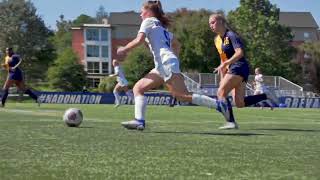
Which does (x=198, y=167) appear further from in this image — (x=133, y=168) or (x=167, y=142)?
(x=167, y=142)

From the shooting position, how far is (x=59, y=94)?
44.0m

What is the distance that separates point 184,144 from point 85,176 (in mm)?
2788

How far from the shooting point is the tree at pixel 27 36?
85.3 meters

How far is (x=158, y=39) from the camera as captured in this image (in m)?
9.99

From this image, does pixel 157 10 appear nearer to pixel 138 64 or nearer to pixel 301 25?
pixel 138 64

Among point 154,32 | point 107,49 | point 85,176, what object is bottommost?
point 85,176

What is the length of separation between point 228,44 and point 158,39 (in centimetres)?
182

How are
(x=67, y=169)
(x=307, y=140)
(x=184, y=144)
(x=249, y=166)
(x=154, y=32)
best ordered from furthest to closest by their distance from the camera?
1. (x=154, y=32)
2. (x=307, y=140)
3. (x=184, y=144)
4. (x=249, y=166)
5. (x=67, y=169)

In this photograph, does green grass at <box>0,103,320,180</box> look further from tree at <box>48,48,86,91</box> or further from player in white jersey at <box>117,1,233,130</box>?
tree at <box>48,48,86,91</box>

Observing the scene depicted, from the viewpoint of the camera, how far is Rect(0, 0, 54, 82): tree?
8531 centimetres

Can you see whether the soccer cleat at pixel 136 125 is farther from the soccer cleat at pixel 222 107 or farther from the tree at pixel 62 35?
the tree at pixel 62 35

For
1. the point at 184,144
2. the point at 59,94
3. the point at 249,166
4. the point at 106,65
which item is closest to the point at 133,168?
the point at 249,166

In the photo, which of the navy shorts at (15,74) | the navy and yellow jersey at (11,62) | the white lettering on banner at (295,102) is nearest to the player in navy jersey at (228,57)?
the navy shorts at (15,74)

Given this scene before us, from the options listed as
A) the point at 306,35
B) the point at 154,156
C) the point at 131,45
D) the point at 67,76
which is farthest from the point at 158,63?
the point at 306,35
